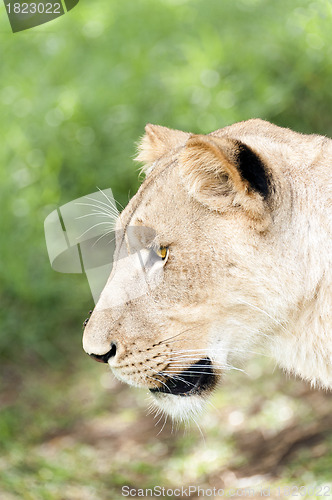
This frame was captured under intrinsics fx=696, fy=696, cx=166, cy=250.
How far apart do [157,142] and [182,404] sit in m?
0.87

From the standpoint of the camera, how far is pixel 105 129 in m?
4.44

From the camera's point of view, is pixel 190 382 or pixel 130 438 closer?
pixel 190 382

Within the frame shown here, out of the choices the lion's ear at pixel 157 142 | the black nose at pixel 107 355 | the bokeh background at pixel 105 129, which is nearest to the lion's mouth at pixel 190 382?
the black nose at pixel 107 355

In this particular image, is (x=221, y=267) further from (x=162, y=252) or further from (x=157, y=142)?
(x=157, y=142)

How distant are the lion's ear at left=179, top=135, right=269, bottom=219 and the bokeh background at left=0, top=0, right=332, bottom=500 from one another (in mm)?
1875

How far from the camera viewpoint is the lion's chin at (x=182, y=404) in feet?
6.95

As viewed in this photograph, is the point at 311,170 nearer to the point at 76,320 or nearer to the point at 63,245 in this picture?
the point at 63,245

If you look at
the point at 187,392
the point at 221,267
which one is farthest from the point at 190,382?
the point at 221,267

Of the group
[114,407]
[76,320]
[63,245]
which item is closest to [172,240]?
[63,245]

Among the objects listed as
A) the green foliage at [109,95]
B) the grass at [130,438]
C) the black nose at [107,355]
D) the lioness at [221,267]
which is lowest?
the grass at [130,438]

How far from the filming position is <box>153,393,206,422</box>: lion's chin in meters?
2.12

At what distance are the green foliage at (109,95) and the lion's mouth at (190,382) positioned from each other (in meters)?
2.19

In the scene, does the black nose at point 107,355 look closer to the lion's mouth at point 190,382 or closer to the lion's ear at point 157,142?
the lion's mouth at point 190,382

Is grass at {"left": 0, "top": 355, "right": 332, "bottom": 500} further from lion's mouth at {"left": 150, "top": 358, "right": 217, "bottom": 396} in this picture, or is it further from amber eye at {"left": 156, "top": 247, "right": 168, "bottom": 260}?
amber eye at {"left": 156, "top": 247, "right": 168, "bottom": 260}
